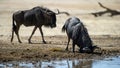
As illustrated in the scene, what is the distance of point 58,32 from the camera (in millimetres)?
25203

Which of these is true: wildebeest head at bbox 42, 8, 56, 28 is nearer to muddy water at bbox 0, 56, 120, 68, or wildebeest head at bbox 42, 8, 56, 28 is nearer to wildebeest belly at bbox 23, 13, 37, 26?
wildebeest belly at bbox 23, 13, 37, 26

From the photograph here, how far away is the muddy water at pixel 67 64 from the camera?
51.8 feet

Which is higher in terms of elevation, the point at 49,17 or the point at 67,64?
the point at 49,17

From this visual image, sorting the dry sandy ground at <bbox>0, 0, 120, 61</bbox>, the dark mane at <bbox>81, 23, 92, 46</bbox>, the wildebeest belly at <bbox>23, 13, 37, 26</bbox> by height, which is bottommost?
the dry sandy ground at <bbox>0, 0, 120, 61</bbox>

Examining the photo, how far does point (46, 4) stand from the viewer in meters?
30.8

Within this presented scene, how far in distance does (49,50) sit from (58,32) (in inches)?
243

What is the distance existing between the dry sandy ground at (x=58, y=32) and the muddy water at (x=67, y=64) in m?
0.78

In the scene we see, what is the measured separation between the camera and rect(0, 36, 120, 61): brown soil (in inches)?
696

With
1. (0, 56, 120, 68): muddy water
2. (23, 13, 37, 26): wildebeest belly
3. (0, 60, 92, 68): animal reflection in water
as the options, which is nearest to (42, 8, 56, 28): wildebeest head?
(23, 13, 37, 26): wildebeest belly

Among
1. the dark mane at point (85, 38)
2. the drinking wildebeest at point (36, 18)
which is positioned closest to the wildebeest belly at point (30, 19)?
the drinking wildebeest at point (36, 18)

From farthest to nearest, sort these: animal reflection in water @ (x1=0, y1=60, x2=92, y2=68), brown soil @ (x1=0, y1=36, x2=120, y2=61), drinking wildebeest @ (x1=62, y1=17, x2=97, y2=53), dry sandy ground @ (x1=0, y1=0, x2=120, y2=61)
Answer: dry sandy ground @ (x1=0, y1=0, x2=120, y2=61), drinking wildebeest @ (x1=62, y1=17, x2=97, y2=53), brown soil @ (x1=0, y1=36, x2=120, y2=61), animal reflection in water @ (x1=0, y1=60, x2=92, y2=68)

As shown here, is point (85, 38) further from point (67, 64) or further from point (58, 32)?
point (58, 32)

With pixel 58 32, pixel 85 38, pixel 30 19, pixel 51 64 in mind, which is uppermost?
pixel 85 38

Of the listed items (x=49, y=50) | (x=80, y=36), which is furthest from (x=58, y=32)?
(x=80, y=36)
